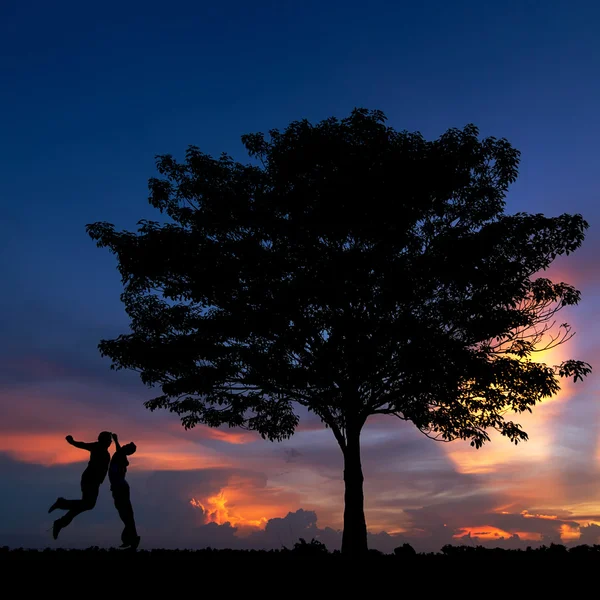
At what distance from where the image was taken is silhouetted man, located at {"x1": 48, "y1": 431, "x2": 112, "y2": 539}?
15297mm

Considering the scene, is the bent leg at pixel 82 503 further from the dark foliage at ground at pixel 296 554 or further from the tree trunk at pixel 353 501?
the tree trunk at pixel 353 501

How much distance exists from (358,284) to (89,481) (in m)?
10.5

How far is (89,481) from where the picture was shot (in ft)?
50.4

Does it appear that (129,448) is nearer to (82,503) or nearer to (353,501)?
(82,503)

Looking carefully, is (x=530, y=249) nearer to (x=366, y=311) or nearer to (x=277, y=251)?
(x=366, y=311)

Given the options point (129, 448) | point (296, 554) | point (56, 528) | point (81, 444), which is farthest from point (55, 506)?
point (296, 554)

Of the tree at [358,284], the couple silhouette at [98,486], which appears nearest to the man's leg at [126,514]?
the couple silhouette at [98,486]

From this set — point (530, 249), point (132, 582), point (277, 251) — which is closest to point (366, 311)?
point (277, 251)

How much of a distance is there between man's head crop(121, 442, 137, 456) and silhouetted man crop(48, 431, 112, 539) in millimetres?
414

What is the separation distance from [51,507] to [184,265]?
9.72m

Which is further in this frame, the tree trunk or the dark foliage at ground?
the tree trunk

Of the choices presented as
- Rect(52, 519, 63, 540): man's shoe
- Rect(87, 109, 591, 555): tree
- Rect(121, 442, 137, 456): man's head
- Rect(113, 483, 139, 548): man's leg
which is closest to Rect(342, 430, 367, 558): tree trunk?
Rect(87, 109, 591, 555): tree

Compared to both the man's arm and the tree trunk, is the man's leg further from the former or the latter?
the tree trunk

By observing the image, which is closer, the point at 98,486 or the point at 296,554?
the point at 98,486
